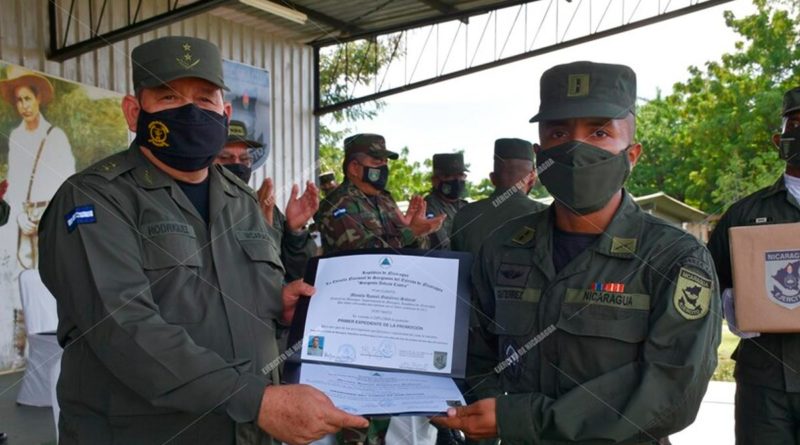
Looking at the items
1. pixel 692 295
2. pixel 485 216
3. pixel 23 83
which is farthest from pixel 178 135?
pixel 23 83

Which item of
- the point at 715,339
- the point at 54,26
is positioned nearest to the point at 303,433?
the point at 715,339

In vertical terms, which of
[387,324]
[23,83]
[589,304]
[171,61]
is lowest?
[387,324]

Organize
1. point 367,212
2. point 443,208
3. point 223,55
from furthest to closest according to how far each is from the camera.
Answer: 1. point 223,55
2. point 443,208
3. point 367,212

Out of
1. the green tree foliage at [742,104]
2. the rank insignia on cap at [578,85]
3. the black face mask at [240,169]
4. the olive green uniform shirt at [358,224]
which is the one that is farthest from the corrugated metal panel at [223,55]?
the green tree foliage at [742,104]

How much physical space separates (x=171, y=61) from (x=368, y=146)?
3.48 meters

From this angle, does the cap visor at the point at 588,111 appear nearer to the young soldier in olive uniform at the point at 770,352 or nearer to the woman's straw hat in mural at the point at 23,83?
the young soldier in olive uniform at the point at 770,352

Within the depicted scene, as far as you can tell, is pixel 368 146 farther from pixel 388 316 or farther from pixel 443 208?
pixel 388 316

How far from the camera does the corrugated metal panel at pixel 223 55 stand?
759 cm

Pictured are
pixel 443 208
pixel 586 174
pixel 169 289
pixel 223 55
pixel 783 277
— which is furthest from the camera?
pixel 223 55

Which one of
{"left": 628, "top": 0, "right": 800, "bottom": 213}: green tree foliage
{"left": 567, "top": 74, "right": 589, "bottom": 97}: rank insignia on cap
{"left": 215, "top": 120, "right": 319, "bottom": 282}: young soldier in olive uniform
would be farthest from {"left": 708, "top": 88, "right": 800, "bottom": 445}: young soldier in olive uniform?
{"left": 628, "top": 0, "right": 800, "bottom": 213}: green tree foliage

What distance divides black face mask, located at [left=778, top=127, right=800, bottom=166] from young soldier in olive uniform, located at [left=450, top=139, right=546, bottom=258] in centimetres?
153

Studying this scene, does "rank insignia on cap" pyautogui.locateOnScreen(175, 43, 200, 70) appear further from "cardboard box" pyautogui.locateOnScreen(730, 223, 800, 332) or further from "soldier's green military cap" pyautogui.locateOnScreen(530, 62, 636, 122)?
"cardboard box" pyautogui.locateOnScreen(730, 223, 800, 332)

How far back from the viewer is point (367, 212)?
17.4ft

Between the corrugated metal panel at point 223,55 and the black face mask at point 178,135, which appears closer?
the black face mask at point 178,135
